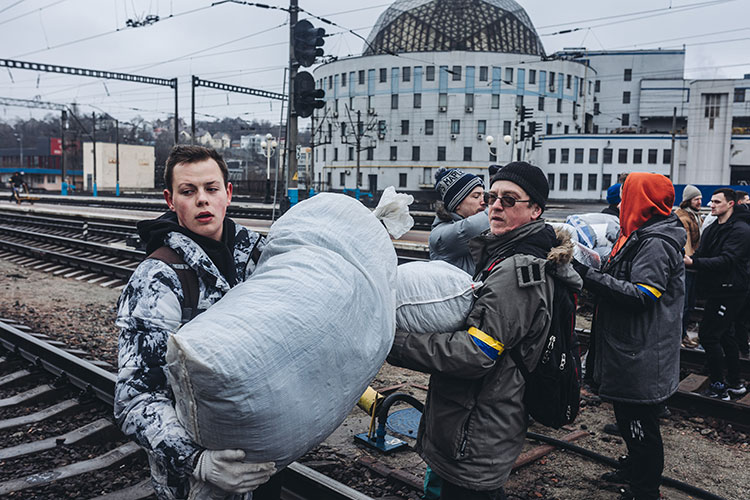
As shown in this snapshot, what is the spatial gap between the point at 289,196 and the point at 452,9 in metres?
63.2

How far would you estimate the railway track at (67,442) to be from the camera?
3779 millimetres

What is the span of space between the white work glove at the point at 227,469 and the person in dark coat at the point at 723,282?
17.3 feet

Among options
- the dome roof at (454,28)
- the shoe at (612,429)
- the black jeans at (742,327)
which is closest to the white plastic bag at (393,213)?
the shoe at (612,429)

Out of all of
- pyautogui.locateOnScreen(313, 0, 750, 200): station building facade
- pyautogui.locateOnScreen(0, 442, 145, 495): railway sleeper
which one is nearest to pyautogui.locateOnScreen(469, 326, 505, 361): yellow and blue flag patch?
pyautogui.locateOnScreen(0, 442, 145, 495): railway sleeper

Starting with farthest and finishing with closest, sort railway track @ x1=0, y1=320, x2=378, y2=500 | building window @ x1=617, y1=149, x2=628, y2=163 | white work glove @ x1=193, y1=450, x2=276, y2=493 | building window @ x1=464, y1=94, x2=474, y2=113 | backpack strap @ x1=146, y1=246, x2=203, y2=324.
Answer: building window @ x1=464, y1=94, x2=474, y2=113 → building window @ x1=617, y1=149, x2=628, y2=163 → railway track @ x1=0, y1=320, x2=378, y2=500 → backpack strap @ x1=146, y1=246, x2=203, y2=324 → white work glove @ x1=193, y1=450, x2=276, y2=493

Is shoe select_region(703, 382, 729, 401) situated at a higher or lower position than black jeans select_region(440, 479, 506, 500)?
lower

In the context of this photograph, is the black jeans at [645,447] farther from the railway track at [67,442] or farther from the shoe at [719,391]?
the shoe at [719,391]

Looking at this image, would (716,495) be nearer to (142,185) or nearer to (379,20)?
(142,185)

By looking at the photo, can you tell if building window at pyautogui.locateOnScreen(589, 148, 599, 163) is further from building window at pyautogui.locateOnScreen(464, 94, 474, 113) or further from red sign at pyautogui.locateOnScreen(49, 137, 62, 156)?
red sign at pyautogui.locateOnScreen(49, 137, 62, 156)

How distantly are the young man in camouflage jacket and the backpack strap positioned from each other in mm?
11

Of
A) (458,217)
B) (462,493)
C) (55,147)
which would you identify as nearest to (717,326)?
(458,217)

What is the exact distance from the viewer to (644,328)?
11.3 ft

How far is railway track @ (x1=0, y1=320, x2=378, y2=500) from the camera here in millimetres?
3779

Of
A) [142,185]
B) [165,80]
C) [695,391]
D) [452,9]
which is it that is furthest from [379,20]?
[695,391]
